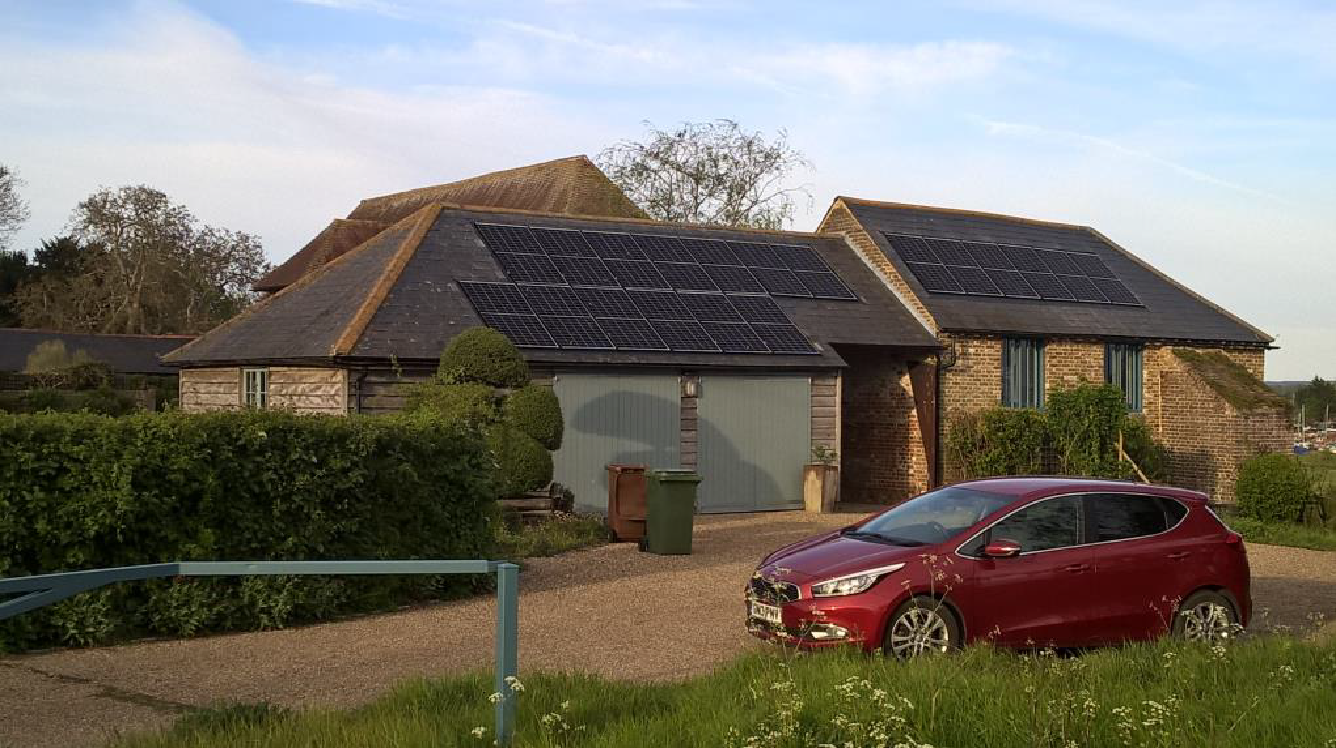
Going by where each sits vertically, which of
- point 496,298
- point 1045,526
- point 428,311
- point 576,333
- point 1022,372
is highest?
point 496,298

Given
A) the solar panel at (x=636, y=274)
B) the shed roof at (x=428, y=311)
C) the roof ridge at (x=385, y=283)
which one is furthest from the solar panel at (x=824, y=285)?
the roof ridge at (x=385, y=283)

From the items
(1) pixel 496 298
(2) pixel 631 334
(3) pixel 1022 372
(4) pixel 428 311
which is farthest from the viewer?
(3) pixel 1022 372

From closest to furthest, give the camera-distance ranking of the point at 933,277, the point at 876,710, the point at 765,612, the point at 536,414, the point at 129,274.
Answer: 1. the point at 876,710
2. the point at 765,612
3. the point at 536,414
4. the point at 933,277
5. the point at 129,274

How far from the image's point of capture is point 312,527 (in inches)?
488

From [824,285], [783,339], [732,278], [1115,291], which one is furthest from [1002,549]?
[1115,291]

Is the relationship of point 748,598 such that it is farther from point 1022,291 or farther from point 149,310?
point 149,310

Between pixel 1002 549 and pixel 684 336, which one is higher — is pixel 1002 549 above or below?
below

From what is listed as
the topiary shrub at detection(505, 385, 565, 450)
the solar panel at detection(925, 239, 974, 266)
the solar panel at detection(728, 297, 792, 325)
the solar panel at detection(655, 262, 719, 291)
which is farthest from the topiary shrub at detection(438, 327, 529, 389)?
the solar panel at detection(925, 239, 974, 266)

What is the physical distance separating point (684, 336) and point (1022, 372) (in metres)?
8.77

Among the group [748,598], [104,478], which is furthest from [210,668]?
[748,598]

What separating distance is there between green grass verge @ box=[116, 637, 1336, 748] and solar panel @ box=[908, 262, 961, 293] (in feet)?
67.4

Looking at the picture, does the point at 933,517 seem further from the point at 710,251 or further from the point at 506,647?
the point at 710,251

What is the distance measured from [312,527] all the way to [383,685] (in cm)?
340

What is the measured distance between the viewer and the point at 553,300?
2342 cm
